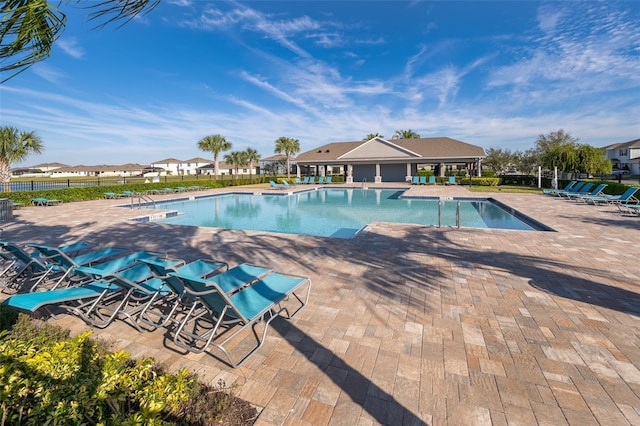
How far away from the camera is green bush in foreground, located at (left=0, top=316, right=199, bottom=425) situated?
177 cm

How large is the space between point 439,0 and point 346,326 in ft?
56.3

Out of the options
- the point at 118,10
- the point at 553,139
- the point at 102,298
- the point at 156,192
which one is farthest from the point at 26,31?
the point at 553,139

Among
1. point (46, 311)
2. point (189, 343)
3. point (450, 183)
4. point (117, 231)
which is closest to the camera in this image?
point (189, 343)

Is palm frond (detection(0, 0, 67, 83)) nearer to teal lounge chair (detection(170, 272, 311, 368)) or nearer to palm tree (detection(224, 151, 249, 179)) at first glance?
teal lounge chair (detection(170, 272, 311, 368))

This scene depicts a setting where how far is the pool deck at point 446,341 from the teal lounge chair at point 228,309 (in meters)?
0.18

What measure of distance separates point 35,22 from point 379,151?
35.8 metres

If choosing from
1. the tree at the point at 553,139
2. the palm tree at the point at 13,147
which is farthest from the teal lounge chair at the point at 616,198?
the tree at the point at 553,139

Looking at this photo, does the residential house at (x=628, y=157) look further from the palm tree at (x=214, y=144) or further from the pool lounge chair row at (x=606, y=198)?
the palm tree at (x=214, y=144)

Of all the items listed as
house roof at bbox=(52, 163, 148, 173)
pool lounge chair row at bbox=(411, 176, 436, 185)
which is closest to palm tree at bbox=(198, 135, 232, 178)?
pool lounge chair row at bbox=(411, 176, 436, 185)

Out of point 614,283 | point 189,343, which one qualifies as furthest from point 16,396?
point 614,283

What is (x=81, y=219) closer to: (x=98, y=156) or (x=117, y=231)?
(x=117, y=231)

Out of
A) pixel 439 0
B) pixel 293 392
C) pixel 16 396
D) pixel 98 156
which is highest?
pixel 439 0

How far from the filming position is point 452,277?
545 cm

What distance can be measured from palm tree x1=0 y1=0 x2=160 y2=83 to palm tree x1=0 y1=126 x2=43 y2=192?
74.8 feet
